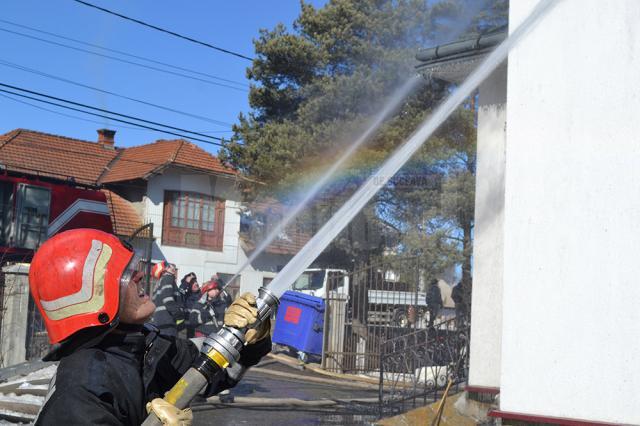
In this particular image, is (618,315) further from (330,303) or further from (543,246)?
(330,303)

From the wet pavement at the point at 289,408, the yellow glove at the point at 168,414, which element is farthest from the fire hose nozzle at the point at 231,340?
the wet pavement at the point at 289,408

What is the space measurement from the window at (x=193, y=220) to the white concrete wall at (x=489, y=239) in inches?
982

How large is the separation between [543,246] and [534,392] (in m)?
0.99

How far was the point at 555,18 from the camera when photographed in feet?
16.3

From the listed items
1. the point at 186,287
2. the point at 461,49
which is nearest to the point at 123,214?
the point at 186,287

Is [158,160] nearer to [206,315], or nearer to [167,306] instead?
[206,315]

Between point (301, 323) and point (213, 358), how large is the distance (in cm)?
1343

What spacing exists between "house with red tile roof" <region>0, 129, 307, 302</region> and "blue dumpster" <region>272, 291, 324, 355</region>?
13.9 meters

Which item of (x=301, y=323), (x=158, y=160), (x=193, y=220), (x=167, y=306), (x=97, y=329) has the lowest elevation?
(x=301, y=323)

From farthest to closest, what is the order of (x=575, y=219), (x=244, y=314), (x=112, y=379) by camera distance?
1. (x=575, y=219)
2. (x=244, y=314)
3. (x=112, y=379)

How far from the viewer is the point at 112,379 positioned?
2.23m

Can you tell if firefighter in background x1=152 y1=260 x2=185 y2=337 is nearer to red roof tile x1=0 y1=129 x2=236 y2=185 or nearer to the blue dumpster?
the blue dumpster

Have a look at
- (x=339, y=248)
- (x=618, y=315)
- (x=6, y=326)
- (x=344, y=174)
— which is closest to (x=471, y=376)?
(x=618, y=315)

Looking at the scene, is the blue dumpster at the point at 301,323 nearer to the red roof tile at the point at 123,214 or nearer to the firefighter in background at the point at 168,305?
the firefighter in background at the point at 168,305
